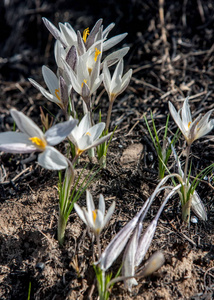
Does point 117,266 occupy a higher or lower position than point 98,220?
lower

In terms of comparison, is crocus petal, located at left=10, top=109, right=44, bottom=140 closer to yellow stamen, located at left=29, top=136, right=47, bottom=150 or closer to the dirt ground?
yellow stamen, located at left=29, top=136, right=47, bottom=150

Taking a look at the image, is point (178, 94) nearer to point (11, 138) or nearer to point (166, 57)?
point (166, 57)

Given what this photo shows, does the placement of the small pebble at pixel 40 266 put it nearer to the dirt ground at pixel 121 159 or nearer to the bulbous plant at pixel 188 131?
the dirt ground at pixel 121 159

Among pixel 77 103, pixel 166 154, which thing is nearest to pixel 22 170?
pixel 77 103

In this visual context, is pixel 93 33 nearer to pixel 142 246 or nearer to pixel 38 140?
pixel 38 140

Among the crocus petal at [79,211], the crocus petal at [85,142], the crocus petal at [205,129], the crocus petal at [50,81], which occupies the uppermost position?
the crocus petal at [50,81]

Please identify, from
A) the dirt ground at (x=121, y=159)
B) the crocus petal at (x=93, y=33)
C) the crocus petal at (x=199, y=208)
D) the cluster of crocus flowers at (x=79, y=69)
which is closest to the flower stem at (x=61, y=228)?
the dirt ground at (x=121, y=159)
